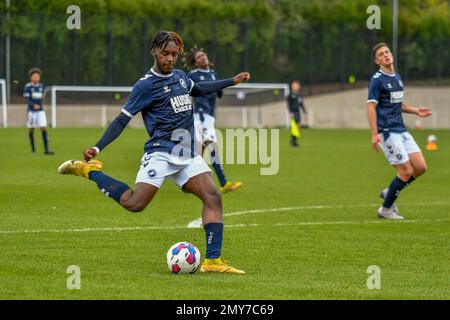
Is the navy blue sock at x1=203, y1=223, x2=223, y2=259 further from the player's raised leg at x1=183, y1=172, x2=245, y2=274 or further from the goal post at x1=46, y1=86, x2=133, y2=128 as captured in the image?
the goal post at x1=46, y1=86, x2=133, y2=128

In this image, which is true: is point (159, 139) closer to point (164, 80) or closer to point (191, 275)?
point (164, 80)

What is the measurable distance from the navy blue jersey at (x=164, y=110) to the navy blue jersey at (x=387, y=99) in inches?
210

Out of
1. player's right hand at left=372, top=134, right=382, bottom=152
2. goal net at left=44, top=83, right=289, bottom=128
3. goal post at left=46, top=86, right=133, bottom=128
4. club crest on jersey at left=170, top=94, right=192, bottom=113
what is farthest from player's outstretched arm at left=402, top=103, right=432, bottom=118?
goal post at left=46, top=86, right=133, bottom=128

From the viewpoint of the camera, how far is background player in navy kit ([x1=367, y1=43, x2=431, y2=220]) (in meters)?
14.7

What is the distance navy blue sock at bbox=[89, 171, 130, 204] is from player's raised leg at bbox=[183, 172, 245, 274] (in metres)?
0.61

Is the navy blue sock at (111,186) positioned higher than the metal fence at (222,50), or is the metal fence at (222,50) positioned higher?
the metal fence at (222,50)

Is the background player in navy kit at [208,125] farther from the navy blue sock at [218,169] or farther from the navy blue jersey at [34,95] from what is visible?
the navy blue jersey at [34,95]

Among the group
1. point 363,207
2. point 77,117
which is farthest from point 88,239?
point 77,117

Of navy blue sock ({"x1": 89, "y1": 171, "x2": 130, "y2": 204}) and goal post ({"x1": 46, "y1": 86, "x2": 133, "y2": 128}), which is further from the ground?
goal post ({"x1": 46, "y1": 86, "x2": 133, "y2": 128})

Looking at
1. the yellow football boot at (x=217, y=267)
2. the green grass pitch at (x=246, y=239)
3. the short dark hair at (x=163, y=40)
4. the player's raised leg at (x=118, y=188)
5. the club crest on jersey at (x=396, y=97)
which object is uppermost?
the short dark hair at (x=163, y=40)

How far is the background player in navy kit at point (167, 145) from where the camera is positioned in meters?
9.76

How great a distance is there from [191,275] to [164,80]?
181 centimetres

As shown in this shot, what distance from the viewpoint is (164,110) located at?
982cm

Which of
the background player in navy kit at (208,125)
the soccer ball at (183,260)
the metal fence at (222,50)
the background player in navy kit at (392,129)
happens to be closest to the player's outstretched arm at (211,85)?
the soccer ball at (183,260)
